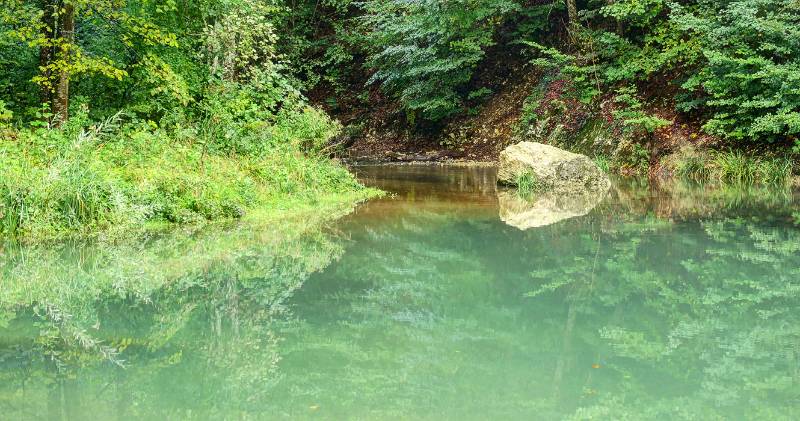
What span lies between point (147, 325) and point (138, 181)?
5.67 metres

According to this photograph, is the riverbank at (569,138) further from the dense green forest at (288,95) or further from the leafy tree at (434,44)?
the leafy tree at (434,44)

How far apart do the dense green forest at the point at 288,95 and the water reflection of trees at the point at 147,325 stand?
6.50ft

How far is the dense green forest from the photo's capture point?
10.4 m

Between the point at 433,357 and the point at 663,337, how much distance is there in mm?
1515

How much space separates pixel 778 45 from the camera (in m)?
16.6

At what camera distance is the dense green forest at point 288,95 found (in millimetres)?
10445

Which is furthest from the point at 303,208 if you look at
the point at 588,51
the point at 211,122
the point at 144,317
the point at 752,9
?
the point at 588,51

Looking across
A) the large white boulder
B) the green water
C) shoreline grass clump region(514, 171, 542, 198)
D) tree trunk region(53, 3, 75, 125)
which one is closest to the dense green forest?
tree trunk region(53, 3, 75, 125)

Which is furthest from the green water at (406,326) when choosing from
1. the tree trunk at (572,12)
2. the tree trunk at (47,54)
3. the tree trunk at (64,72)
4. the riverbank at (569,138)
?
the tree trunk at (572,12)

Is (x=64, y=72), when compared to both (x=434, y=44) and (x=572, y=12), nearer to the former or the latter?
(x=434, y=44)

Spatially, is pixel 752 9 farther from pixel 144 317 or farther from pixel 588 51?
pixel 144 317

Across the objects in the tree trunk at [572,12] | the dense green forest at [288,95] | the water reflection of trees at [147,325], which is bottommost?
the water reflection of trees at [147,325]

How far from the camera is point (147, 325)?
529cm

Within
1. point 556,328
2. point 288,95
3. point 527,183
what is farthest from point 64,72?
point 556,328
